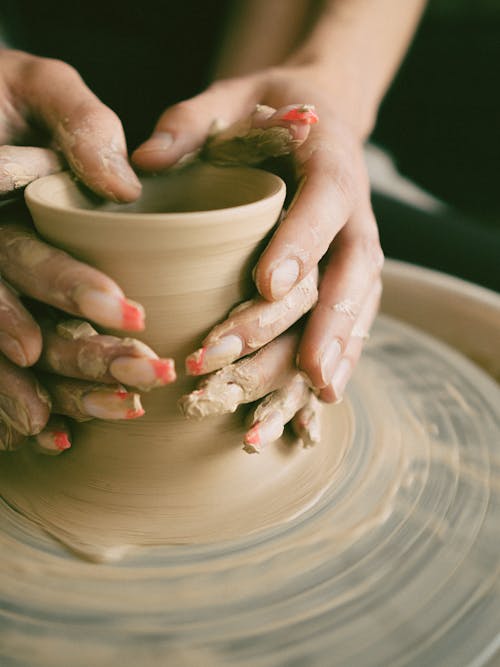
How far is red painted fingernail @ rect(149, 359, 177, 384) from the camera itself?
664mm

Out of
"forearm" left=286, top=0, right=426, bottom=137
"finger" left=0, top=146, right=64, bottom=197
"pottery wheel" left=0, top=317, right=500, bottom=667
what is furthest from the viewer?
"forearm" left=286, top=0, right=426, bottom=137

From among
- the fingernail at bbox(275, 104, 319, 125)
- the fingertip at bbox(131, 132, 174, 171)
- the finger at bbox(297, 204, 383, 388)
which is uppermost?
the fingernail at bbox(275, 104, 319, 125)

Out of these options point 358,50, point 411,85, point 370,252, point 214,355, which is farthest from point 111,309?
point 411,85

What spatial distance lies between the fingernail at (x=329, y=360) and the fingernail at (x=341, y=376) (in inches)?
1.5

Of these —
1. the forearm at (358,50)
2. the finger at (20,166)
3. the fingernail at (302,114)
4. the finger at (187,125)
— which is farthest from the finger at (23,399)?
the forearm at (358,50)

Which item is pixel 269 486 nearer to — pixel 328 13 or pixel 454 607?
pixel 454 607

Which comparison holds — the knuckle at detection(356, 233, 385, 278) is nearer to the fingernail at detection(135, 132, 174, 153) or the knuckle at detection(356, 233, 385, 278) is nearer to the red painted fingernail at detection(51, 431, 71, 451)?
the fingernail at detection(135, 132, 174, 153)

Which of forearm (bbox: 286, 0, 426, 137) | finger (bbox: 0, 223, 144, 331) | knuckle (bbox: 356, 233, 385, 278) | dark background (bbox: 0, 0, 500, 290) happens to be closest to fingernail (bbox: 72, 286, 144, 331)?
finger (bbox: 0, 223, 144, 331)

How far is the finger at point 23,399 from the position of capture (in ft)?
2.53

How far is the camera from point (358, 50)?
4.90 ft

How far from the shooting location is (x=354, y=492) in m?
0.84

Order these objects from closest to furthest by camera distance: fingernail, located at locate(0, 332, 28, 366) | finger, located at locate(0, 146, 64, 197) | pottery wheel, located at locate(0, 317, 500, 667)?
pottery wheel, located at locate(0, 317, 500, 667), fingernail, located at locate(0, 332, 28, 366), finger, located at locate(0, 146, 64, 197)

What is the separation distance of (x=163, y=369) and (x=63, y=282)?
15 centimetres

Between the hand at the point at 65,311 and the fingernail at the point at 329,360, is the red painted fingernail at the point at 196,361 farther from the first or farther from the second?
the fingernail at the point at 329,360
